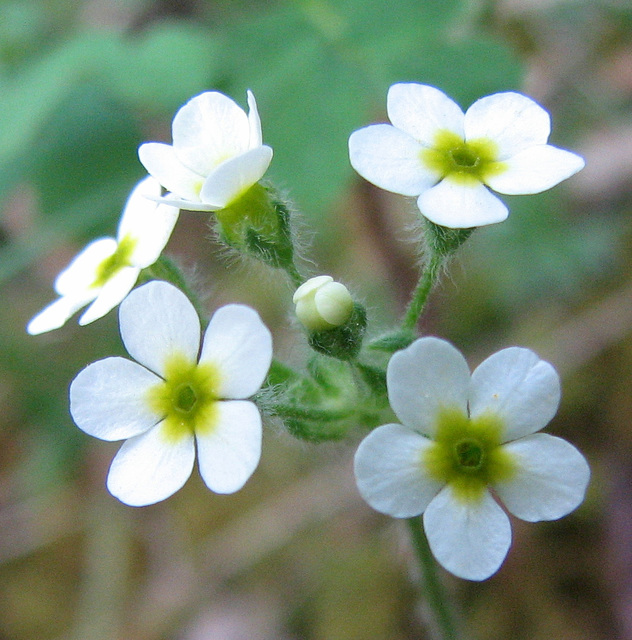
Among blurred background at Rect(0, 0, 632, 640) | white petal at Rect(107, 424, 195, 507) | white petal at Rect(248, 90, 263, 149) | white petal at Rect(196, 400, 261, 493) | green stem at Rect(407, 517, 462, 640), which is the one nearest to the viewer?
white petal at Rect(196, 400, 261, 493)

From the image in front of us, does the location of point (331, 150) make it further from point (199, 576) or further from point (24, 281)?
point (24, 281)

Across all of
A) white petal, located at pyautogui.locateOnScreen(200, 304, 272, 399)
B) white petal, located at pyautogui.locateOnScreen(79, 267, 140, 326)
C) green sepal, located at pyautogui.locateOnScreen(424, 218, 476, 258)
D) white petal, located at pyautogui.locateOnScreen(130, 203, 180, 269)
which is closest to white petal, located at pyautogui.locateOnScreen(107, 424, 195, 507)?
white petal, located at pyautogui.locateOnScreen(200, 304, 272, 399)

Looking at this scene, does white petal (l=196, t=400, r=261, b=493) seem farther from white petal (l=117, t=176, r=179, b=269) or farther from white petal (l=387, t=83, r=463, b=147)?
white petal (l=387, t=83, r=463, b=147)

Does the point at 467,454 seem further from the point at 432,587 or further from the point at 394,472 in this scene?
the point at 432,587

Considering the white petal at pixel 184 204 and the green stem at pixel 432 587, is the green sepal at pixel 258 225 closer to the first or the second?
the white petal at pixel 184 204

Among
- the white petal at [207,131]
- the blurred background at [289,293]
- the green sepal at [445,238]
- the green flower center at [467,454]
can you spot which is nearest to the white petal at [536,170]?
the green sepal at [445,238]

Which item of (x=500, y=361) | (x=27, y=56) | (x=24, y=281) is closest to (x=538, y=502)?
(x=500, y=361)
